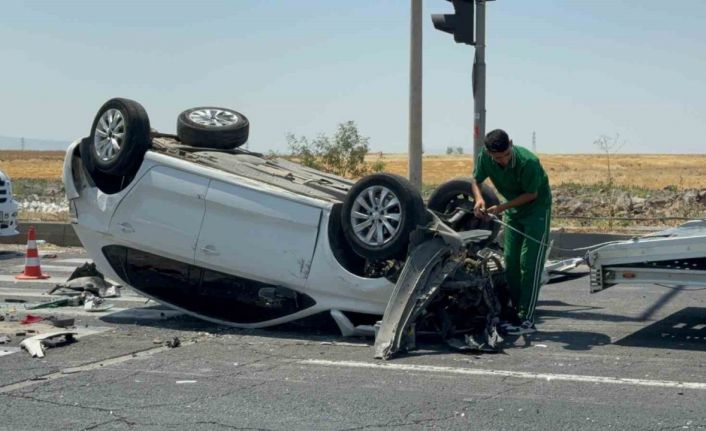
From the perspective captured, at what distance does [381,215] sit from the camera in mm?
7773

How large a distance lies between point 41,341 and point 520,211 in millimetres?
4002

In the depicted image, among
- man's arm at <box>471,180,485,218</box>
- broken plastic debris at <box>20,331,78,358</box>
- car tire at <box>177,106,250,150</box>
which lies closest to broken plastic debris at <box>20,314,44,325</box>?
broken plastic debris at <box>20,331,78,358</box>

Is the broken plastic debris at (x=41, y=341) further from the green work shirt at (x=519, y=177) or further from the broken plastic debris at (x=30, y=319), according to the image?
the green work shirt at (x=519, y=177)

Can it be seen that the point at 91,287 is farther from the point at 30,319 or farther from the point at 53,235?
the point at 53,235

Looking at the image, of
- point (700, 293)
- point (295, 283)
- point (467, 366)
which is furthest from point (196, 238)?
point (700, 293)

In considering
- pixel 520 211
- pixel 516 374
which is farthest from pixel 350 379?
pixel 520 211

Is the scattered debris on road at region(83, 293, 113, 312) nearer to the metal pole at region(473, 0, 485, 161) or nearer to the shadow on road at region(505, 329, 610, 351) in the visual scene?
the shadow on road at region(505, 329, 610, 351)

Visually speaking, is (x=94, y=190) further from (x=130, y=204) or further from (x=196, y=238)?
(x=196, y=238)

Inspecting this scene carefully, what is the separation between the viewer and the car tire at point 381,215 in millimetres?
7668

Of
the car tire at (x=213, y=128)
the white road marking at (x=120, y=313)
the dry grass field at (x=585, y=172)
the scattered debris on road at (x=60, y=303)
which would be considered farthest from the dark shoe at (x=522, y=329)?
the dry grass field at (x=585, y=172)

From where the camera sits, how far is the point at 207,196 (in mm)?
8281

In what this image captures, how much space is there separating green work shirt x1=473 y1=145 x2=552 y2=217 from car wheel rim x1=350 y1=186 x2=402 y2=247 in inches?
38.5

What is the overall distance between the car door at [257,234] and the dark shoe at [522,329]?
173 cm

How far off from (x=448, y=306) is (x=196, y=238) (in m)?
2.22
